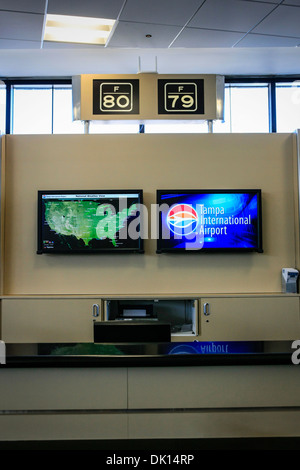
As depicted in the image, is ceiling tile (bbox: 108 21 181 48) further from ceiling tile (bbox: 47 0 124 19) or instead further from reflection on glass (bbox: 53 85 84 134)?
reflection on glass (bbox: 53 85 84 134)

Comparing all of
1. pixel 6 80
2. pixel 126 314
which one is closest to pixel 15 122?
pixel 6 80

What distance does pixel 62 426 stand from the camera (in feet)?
5.13

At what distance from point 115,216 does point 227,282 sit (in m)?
1.34

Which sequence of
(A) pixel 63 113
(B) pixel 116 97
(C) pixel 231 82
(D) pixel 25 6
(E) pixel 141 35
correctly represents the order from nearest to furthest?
(D) pixel 25 6 < (B) pixel 116 97 < (E) pixel 141 35 < (A) pixel 63 113 < (C) pixel 231 82

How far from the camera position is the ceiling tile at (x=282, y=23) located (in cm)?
436

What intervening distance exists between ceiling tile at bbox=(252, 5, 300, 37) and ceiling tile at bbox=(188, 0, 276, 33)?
0.09 meters

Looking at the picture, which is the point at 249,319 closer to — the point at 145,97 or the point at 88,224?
the point at 88,224

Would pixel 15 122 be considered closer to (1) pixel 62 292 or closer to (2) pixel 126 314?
(1) pixel 62 292

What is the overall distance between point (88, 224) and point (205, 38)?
2474 mm

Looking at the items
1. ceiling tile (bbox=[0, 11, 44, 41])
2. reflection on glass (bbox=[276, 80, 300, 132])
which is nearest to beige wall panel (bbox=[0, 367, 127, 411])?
ceiling tile (bbox=[0, 11, 44, 41])

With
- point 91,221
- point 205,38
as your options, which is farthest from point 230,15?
point 91,221
